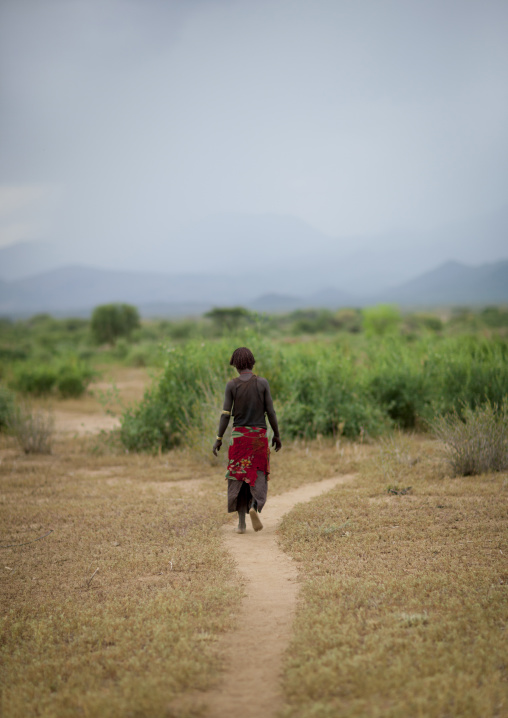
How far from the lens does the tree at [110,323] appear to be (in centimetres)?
4794

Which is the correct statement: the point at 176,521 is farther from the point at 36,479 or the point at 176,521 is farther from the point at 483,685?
the point at 483,685

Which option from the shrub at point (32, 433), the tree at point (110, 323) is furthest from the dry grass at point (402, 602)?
the tree at point (110, 323)

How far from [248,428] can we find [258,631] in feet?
7.49

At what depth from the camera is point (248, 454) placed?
611 centimetres

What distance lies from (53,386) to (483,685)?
58.9 ft

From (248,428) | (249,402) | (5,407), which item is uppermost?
(249,402)

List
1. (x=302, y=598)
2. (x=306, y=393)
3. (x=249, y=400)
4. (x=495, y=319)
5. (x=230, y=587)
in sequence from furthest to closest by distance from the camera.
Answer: (x=495, y=319) → (x=306, y=393) → (x=249, y=400) → (x=230, y=587) → (x=302, y=598)

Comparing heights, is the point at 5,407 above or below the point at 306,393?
below

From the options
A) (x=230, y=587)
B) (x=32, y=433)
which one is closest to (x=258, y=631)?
(x=230, y=587)

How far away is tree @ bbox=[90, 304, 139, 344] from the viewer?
47.9 m

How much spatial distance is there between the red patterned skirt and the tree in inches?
1702

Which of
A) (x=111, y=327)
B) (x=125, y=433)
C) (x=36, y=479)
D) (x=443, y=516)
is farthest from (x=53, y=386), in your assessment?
(x=111, y=327)

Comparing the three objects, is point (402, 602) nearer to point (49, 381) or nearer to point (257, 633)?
point (257, 633)

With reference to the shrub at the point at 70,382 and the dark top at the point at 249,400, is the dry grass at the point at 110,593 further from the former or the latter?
the shrub at the point at 70,382
